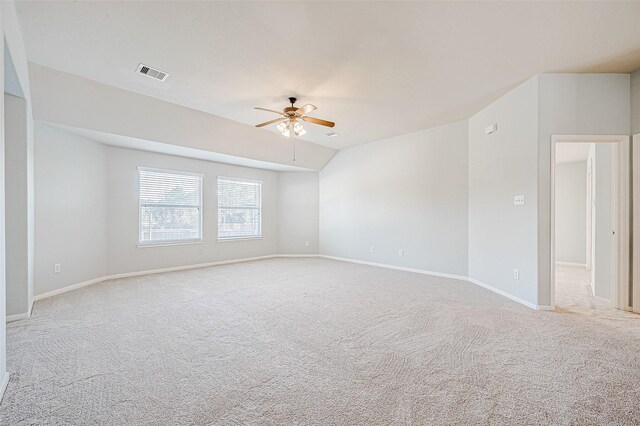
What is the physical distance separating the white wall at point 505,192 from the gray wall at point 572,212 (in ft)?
13.2

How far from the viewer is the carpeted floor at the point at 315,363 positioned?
1722mm

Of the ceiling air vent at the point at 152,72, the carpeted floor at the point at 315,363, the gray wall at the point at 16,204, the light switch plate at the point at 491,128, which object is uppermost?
the ceiling air vent at the point at 152,72

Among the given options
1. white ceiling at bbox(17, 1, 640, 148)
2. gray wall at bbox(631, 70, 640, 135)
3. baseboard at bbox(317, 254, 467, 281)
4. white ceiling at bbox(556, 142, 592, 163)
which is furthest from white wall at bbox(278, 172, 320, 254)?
gray wall at bbox(631, 70, 640, 135)


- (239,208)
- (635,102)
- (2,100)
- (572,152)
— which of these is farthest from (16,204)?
(572,152)

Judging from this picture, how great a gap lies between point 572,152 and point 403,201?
397 cm

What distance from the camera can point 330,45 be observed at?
2877mm

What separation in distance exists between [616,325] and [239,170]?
7.04m

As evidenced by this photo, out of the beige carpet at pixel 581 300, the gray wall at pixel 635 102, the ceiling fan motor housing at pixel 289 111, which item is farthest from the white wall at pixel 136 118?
the beige carpet at pixel 581 300

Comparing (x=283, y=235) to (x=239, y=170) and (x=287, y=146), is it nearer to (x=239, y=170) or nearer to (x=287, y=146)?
(x=239, y=170)

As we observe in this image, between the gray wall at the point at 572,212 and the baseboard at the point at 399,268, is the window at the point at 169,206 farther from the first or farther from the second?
the gray wall at the point at 572,212

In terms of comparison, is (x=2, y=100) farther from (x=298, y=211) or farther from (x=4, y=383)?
(x=298, y=211)

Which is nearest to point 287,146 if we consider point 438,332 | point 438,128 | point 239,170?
point 239,170

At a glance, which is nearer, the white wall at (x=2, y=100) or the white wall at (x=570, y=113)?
the white wall at (x=2, y=100)

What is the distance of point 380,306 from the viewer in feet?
12.3
